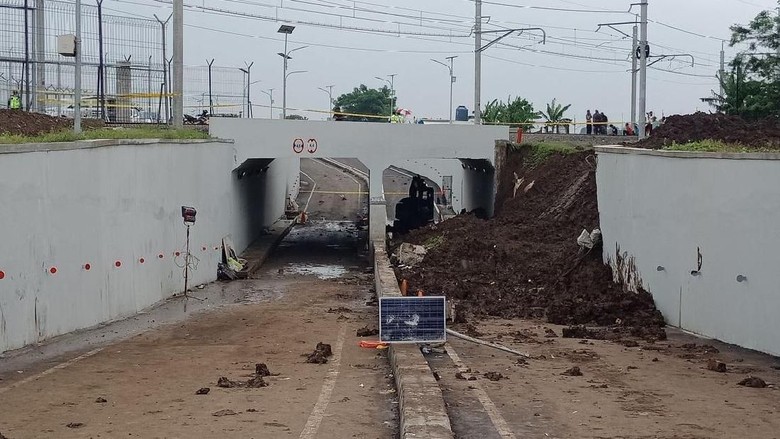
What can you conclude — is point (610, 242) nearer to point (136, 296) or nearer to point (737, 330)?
point (737, 330)

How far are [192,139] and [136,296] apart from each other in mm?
7948

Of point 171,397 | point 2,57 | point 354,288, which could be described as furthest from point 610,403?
point 2,57

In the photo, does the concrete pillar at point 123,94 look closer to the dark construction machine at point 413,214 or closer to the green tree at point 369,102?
the dark construction machine at point 413,214

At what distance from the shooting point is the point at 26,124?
2448 centimetres

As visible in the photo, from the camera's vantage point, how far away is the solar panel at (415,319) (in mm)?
15375

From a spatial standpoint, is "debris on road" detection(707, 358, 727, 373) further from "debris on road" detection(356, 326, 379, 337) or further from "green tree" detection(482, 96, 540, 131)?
"green tree" detection(482, 96, 540, 131)

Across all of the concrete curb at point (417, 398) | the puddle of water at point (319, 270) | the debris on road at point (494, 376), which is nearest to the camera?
the concrete curb at point (417, 398)

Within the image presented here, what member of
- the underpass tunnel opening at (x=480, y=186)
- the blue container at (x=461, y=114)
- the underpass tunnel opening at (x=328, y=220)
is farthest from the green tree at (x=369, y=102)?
the underpass tunnel opening at (x=480, y=186)

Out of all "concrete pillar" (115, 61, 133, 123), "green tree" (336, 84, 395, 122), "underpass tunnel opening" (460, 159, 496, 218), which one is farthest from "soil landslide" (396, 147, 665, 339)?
"green tree" (336, 84, 395, 122)

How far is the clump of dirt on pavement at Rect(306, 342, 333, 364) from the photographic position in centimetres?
1545

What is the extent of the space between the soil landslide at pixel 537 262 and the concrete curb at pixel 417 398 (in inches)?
228

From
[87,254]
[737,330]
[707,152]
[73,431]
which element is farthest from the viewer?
[87,254]

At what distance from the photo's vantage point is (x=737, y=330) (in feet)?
54.2

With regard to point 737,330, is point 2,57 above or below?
above
